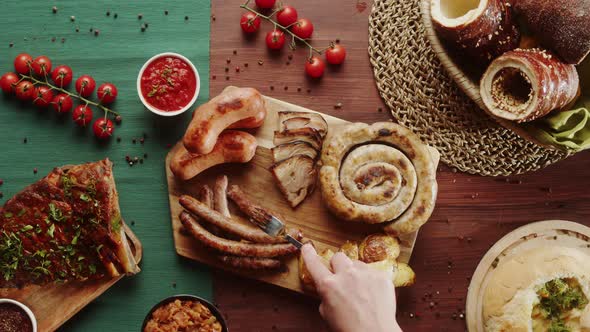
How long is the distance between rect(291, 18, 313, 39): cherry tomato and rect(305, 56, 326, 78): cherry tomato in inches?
6.3

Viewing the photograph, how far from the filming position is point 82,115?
147 inches

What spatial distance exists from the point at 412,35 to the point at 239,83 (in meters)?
1.13

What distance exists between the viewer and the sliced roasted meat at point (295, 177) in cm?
358

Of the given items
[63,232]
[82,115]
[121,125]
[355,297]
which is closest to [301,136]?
[355,297]

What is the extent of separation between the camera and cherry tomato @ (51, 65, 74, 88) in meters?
3.73

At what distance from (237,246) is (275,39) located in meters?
1.31

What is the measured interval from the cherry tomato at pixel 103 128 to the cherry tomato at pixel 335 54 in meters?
1.45

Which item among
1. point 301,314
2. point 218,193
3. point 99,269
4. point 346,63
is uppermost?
point 346,63

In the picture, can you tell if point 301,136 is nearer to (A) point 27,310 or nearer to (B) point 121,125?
(B) point 121,125

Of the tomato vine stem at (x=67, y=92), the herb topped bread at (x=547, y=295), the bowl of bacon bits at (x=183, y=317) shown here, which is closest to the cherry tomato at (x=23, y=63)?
the tomato vine stem at (x=67, y=92)

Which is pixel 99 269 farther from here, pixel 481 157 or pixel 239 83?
pixel 481 157

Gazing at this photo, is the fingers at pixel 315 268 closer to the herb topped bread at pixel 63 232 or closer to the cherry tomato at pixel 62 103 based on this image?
the herb topped bread at pixel 63 232

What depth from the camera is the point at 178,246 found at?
3.71 meters

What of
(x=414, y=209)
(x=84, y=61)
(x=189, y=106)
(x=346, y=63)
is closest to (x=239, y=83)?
(x=189, y=106)
